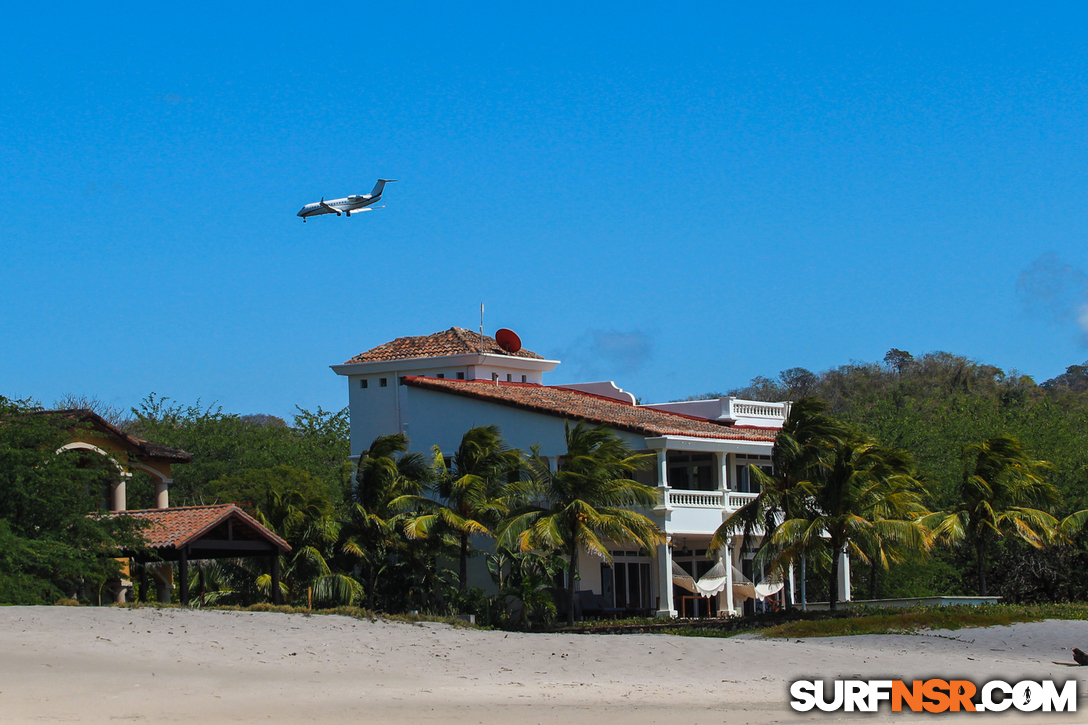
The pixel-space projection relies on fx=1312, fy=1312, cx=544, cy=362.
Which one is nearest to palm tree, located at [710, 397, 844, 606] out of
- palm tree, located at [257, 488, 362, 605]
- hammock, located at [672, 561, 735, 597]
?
hammock, located at [672, 561, 735, 597]

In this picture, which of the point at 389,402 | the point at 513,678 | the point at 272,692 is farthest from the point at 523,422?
the point at 272,692

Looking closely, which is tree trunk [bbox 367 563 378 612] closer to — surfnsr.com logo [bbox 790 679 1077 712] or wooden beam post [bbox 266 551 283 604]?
wooden beam post [bbox 266 551 283 604]

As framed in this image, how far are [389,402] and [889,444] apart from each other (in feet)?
61.2

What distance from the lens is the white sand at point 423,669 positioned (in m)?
15.8

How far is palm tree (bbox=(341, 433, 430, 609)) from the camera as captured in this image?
35781 millimetres

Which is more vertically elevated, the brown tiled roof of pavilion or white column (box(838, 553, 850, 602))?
the brown tiled roof of pavilion

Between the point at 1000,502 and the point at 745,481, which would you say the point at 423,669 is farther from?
the point at 745,481

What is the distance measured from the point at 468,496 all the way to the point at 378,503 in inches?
112

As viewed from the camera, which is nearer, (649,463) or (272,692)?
(272,692)

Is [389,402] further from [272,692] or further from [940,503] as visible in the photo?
[272,692]

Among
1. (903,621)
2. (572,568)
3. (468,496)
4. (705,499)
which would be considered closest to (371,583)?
(468,496)

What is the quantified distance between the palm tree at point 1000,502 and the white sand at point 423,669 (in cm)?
871

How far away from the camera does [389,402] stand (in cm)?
4481

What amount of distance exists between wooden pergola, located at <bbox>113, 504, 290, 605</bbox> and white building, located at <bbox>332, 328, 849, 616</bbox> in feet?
33.2
